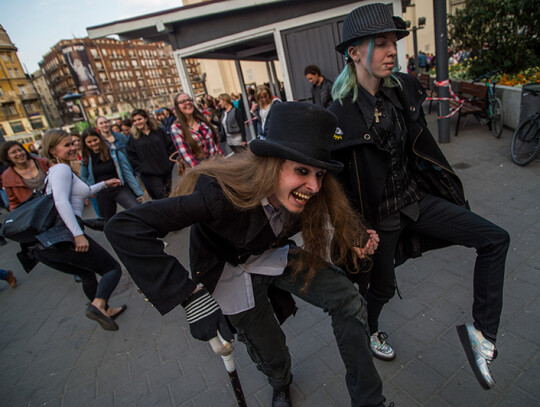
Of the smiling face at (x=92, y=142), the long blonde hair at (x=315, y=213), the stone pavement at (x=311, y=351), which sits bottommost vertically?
the stone pavement at (x=311, y=351)

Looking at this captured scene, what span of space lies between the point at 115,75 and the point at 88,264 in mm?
111301

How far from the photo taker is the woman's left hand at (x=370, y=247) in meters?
1.86

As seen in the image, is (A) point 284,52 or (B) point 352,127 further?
(A) point 284,52

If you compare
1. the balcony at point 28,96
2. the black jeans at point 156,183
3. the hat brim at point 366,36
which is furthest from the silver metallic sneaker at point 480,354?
the balcony at point 28,96

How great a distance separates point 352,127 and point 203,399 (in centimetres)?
219

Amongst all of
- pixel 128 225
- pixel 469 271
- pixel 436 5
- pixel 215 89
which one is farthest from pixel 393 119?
pixel 215 89

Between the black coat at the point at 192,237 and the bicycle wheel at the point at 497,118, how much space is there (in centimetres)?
681

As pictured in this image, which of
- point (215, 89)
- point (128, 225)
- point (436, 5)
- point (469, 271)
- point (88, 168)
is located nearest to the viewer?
point (128, 225)

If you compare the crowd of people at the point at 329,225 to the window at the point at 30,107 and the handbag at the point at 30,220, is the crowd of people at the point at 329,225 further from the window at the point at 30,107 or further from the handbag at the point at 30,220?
the window at the point at 30,107

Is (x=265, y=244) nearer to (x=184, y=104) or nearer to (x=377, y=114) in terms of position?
(x=377, y=114)

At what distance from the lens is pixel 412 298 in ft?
9.20

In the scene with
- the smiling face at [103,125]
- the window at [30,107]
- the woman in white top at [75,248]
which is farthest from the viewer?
the window at [30,107]

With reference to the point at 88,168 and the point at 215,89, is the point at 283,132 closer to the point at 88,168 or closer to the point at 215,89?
the point at 88,168

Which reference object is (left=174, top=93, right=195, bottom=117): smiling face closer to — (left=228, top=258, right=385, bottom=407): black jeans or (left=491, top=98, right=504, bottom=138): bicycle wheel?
(left=228, top=258, right=385, bottom=407): black jeans
